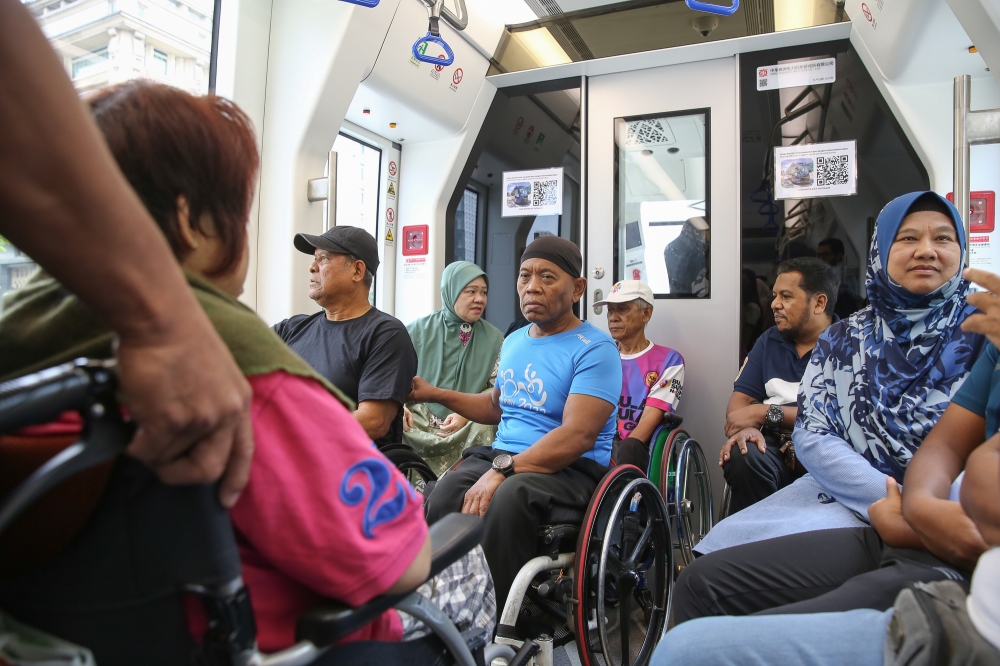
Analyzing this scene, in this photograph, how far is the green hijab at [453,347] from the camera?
3.34 metres

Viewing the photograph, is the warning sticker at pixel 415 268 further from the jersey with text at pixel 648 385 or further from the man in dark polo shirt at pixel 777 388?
the man in dark polo shirt at pixel 777 388

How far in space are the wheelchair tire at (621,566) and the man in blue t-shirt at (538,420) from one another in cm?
14

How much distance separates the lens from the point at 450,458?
3.13 m

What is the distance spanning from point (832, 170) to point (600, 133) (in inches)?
57.9

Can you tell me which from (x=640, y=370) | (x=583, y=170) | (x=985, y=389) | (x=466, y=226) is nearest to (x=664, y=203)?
(x=583, y=170)

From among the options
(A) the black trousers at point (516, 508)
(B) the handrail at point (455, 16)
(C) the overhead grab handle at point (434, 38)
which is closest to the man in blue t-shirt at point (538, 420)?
(A) the black trousers at point (516, 508)

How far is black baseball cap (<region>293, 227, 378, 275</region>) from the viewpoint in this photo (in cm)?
268

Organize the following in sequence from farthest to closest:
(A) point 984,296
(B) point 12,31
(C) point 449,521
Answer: (A) point 984,296 → (C) point 449,521 → (B) point 12,31

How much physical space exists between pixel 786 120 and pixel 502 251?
204cm

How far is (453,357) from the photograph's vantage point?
3.42 m

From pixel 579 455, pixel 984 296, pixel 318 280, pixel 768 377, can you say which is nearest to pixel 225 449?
pixel 984 296

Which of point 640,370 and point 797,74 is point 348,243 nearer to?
point 640,370

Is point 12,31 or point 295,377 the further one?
point 295,377

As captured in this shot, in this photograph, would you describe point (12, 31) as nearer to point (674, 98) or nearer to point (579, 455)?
point (579, 455)
